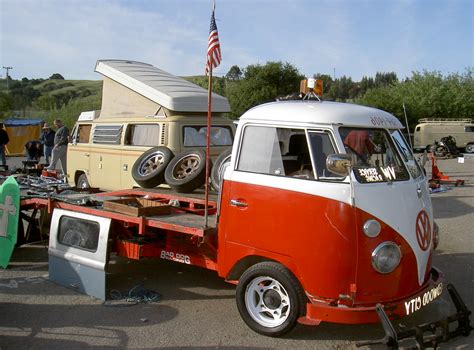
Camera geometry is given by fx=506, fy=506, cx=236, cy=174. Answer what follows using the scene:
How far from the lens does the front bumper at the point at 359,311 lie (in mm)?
4254

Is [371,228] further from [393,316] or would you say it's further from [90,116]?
[90,116]

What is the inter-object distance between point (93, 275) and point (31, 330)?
1.02 metres

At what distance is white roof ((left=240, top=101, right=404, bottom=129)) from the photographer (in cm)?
462

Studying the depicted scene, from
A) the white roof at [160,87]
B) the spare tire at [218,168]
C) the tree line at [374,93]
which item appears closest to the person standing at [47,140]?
the white roof at [160,87]

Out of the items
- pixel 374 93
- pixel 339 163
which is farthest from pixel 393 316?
pixel 374 93

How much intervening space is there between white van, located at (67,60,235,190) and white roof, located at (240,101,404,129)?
313 cm

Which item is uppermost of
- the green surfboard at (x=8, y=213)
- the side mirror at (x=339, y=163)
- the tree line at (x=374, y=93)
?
the tree line at (x=374, y=93)

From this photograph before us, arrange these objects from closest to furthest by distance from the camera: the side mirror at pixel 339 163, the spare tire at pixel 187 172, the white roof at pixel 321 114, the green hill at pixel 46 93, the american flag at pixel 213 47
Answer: the side mirror at pixel 339 163 → the white roof at pixel 321 114 → the american flag at pixel 213 47 → the spare tire at pixel 187 172 → the green hill at pixel 46 93

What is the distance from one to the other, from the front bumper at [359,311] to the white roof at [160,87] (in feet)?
18.3

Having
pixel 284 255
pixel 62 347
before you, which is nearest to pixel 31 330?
pixel 62 347

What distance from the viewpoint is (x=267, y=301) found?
4797 millimetres

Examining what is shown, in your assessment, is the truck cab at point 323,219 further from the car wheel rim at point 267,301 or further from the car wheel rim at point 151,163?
the car wheel rim at point 151,163

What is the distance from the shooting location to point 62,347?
14.9ft

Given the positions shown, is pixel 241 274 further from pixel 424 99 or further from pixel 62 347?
pixel 424 99
